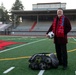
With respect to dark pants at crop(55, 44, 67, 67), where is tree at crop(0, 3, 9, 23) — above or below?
below

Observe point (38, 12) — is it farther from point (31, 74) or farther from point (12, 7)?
point (12, 7)

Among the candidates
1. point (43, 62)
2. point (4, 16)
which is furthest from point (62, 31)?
point (4, 16)

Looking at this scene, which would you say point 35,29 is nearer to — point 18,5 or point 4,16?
point 4,16

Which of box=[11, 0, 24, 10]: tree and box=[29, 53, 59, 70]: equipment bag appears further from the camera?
box=[11, 0, 24, 10]: tree

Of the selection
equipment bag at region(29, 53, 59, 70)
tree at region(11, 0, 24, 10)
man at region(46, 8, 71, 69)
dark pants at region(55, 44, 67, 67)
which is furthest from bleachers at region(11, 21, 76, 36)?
tree at region(11, 0, 24, 10)

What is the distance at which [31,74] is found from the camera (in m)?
6.10

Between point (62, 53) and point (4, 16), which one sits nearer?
point (62, 53)

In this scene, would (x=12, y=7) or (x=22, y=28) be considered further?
(x=12, y=7)

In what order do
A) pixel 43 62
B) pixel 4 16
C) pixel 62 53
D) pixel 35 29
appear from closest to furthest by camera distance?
pixel 43 62, pixel 62 53, pixel 35 29, pixel 4 16

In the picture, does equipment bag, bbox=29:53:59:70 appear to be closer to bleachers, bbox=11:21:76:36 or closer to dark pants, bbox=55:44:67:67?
dark pants, bbox=55:44:67:67

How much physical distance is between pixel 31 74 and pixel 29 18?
44.4m

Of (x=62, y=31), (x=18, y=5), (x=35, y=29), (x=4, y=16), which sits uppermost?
(x=62, y=31)

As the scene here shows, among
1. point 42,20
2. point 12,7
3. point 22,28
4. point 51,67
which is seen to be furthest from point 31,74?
point 12,7

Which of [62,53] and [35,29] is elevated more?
[62,53]
